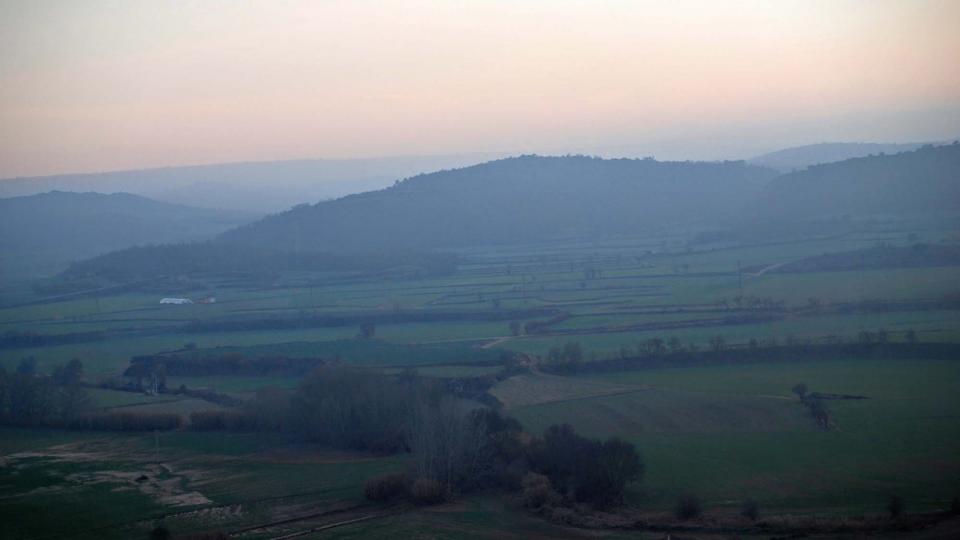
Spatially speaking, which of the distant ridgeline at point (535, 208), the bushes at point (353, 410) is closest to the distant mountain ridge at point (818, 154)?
the distant ridgeline at point (535, 208)

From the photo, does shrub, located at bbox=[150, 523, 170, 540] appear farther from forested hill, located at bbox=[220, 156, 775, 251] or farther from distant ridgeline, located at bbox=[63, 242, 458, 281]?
forested hill, located at bbox=[220, 156, 775, 251]

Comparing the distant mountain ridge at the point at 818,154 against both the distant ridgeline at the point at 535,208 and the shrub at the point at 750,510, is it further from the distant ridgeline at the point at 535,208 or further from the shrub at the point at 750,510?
the shrub at the point at 750,510

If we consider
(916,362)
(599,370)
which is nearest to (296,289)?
(599,370)

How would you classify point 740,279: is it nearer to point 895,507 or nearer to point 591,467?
point 591,467

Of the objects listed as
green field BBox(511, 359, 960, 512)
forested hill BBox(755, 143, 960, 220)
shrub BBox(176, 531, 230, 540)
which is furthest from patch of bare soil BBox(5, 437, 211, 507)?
forested hill BBox(755, 143, 960, 220)

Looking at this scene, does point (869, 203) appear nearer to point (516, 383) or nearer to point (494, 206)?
point (494, 206)
